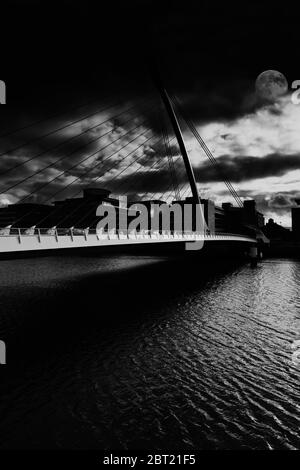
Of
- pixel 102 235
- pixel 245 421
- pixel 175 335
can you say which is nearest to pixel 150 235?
pixel 102 235

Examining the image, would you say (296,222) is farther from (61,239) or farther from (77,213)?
(61,239)

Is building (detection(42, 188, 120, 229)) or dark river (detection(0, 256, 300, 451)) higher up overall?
building (detection(42, 188, 120, 229))

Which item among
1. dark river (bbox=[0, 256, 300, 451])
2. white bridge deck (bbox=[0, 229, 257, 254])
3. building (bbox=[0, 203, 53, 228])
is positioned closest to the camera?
dark river (bbox=[0, 256, 300, 451])

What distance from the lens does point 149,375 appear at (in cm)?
1266

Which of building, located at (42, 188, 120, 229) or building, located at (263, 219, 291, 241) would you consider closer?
building, located at (42, 188, 120, 229)

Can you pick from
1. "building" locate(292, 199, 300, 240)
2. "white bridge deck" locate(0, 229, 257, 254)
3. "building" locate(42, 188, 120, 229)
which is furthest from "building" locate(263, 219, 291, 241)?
"white bridge deck" locate(0, 229, 257, 254)

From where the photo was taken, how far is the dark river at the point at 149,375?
873cm

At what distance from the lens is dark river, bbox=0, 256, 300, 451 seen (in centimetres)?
873

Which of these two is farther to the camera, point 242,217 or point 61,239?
point 242,217

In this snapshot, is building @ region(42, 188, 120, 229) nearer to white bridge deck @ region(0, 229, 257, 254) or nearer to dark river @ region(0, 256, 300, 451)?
white bridge deck @ region(0, 229, 257, 254)

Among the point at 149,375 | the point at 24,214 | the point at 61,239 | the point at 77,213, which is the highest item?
Answer: the point at 24,214

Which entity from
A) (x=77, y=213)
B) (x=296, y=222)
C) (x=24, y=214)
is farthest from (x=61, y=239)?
(x=296, y=222)
